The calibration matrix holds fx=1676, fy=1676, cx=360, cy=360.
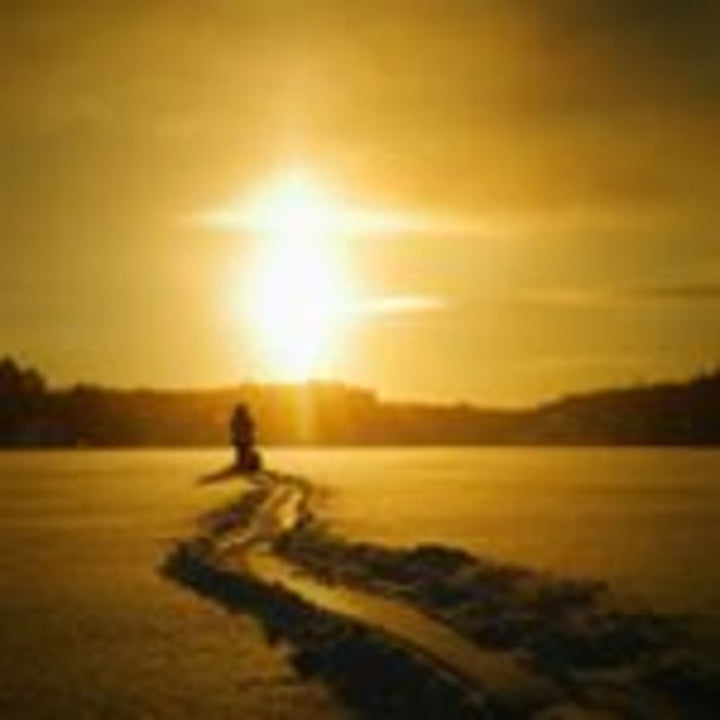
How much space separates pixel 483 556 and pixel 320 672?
11.9 m

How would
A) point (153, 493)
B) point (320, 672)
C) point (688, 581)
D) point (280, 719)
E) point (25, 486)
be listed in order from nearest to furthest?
1. point (280, 719)
2. point (320, 672)
3. point (688, 581)
4. point (153, 493)
5. point (25, 486)

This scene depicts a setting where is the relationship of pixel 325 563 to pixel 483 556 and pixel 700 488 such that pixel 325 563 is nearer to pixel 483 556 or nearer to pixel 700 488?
pixel 483 556

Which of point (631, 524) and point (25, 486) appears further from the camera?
point (25, 486)

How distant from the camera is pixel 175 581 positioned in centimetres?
2956

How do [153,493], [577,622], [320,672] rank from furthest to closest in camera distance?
[153,493] < [577,622] < [320,672]

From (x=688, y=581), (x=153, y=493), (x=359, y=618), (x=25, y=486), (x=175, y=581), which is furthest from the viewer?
(x=25, y=486)

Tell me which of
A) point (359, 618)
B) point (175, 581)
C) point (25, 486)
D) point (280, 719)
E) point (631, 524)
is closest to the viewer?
point (280, 719)

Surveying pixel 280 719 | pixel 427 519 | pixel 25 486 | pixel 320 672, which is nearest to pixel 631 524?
pixel 427 519

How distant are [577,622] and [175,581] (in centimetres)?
1070

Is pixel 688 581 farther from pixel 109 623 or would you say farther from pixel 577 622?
pixel 109 623

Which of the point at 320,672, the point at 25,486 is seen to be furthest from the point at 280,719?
the point at 25,486

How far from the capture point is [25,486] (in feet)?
275

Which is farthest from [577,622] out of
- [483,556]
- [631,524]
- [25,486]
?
[25,486]

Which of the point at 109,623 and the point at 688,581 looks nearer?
the point at 109,623
